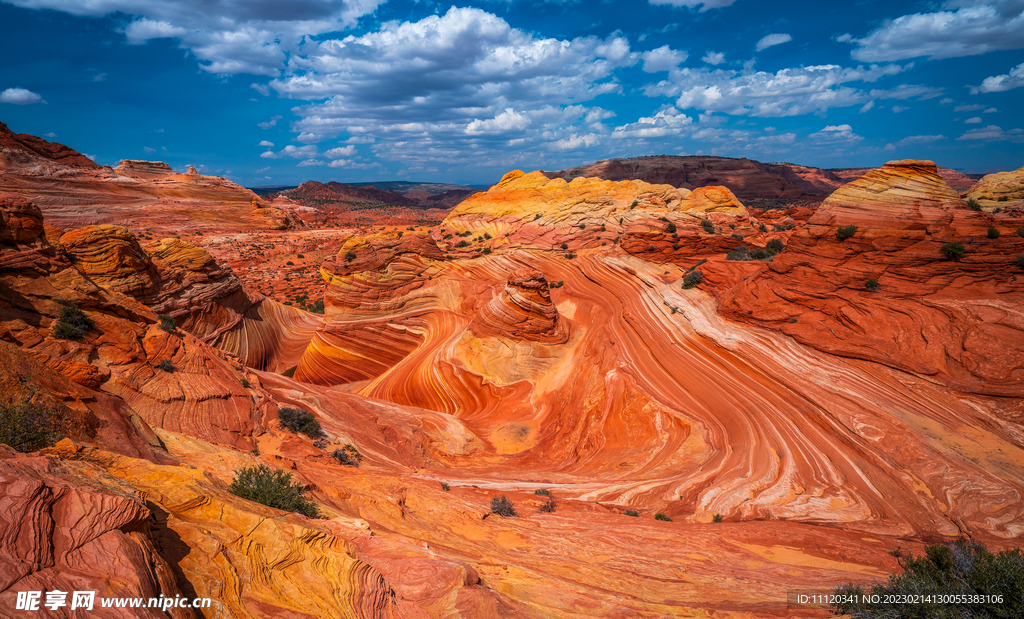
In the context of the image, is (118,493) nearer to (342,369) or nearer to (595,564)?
(595,564)

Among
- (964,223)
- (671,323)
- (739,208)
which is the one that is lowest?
(671,323)

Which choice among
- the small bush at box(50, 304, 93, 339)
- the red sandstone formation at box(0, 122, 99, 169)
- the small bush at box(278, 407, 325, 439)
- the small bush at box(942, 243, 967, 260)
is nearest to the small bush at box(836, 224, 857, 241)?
the small bush at box(942, 243, 967, 260)

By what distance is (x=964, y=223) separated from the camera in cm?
1324

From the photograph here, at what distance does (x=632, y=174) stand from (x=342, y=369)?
10967 cm

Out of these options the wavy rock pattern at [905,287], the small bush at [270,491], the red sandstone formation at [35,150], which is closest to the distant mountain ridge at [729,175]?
the red sandstone formation at [35,150]

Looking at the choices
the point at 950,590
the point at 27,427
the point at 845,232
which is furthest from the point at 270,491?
the point at 845,232

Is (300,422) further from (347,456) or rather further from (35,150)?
(35,150)

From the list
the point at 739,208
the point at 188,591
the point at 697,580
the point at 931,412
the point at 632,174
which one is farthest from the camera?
the point at 632,174

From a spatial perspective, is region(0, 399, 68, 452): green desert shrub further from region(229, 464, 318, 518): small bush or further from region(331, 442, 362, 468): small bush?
region(331, 442, 362, 468): small bush

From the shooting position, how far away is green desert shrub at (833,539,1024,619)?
475 centimetres

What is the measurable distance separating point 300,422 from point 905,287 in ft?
61.4

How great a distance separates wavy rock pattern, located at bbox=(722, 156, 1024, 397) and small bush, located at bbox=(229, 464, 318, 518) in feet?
48.8

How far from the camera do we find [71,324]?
928cm

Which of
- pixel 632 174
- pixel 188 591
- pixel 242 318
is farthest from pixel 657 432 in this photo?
pixel 632 174
